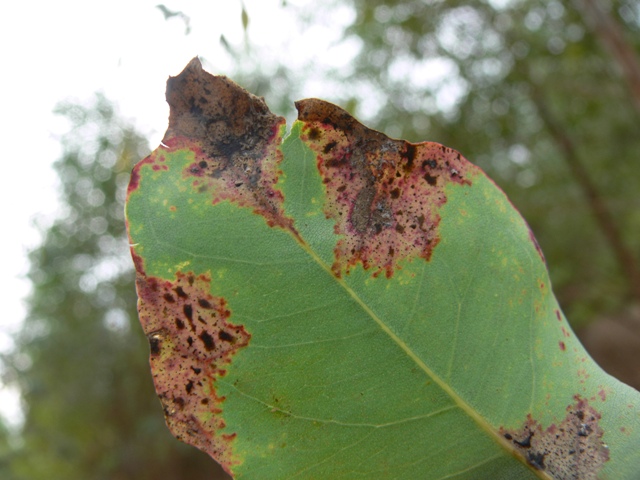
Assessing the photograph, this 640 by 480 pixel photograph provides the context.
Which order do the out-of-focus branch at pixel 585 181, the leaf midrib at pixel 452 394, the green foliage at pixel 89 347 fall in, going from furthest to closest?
the out-of-focus branch at pixel 585 181 < the green foliage at pixel 89 347 < the leaf midrib at pixel 452 394

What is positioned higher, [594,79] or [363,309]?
[594,79]

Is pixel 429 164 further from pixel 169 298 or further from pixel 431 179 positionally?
pixel 169 298

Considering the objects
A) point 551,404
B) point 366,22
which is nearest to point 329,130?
point 551,404

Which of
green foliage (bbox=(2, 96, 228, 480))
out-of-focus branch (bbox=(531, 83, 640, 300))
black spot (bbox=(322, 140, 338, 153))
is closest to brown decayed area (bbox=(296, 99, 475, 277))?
black spot (bbox=(322, 140, 338, 153))

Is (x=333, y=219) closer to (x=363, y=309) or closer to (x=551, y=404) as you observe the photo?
(x=363, y=309)

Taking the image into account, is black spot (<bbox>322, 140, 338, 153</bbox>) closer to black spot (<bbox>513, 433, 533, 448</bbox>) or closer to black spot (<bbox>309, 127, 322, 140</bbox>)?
black spot (<bbox>309, 127, 322, 140</bbox>)

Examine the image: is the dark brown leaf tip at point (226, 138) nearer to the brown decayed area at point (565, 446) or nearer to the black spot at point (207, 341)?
the black spot at point (207, 341)

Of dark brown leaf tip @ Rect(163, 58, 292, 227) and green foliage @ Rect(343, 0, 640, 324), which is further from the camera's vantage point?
green foliage @ Rect(343, 0, 640, 324)

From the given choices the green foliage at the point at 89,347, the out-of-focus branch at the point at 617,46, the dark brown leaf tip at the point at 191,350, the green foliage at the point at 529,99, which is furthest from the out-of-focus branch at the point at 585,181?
the dark brown leaf tip at the point at 191,350
